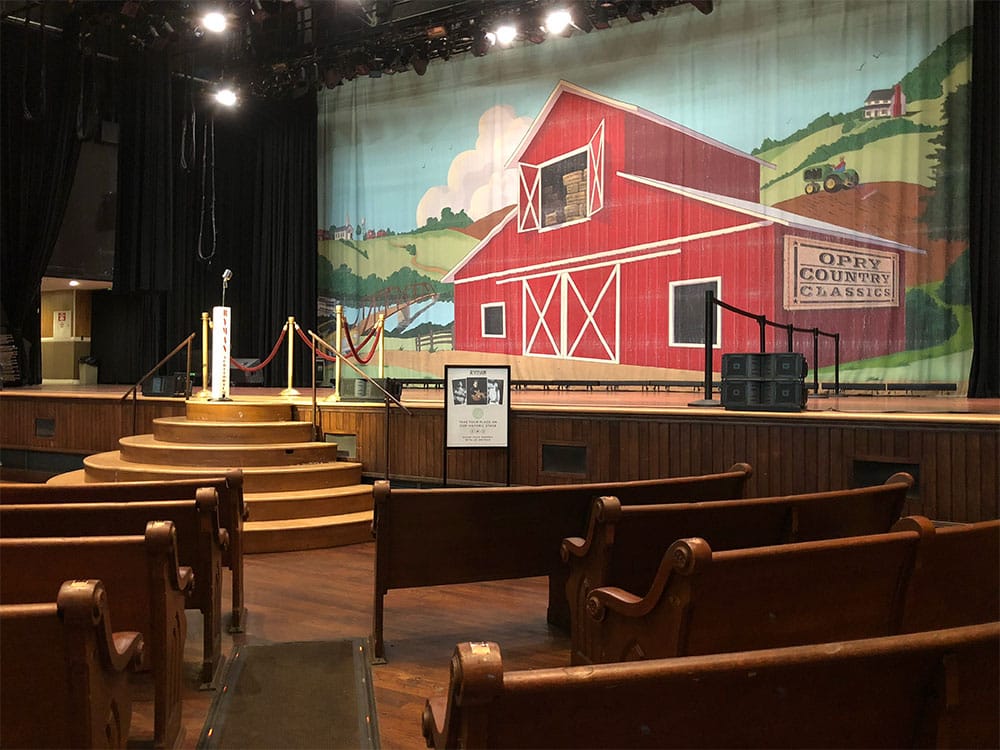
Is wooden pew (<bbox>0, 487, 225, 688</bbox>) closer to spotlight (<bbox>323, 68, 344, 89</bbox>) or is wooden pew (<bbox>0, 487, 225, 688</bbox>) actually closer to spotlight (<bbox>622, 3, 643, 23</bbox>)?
spotlight (<bbox>622, 3, 643, 23</bbox>)

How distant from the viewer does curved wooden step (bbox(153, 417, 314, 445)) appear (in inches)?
242

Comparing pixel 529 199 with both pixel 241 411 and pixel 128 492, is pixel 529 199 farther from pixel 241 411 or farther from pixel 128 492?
pixel 128 492

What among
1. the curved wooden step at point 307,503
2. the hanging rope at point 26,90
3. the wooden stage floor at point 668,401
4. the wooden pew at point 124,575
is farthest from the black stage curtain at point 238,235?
the wooden pew at point 124,575

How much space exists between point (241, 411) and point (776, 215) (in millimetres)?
5927

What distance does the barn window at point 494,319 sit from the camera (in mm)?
10320

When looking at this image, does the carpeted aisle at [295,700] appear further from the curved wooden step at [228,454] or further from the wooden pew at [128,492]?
the curved wooden step at [228,454]

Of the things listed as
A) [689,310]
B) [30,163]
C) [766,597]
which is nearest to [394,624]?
[766,597]

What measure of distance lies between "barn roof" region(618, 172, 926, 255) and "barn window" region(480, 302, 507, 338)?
7.70 feet

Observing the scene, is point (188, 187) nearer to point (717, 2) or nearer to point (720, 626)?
point (717, 2)

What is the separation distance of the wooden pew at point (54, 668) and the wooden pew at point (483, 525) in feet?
5.30

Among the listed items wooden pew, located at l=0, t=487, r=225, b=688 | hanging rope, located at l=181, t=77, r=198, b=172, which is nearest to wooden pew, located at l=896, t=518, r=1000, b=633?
wooden pew, located at l=0, t=487, r=225, b=688

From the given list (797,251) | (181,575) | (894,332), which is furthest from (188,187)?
(181,575)

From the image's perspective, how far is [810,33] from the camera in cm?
832

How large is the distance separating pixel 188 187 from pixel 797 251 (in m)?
8.84
